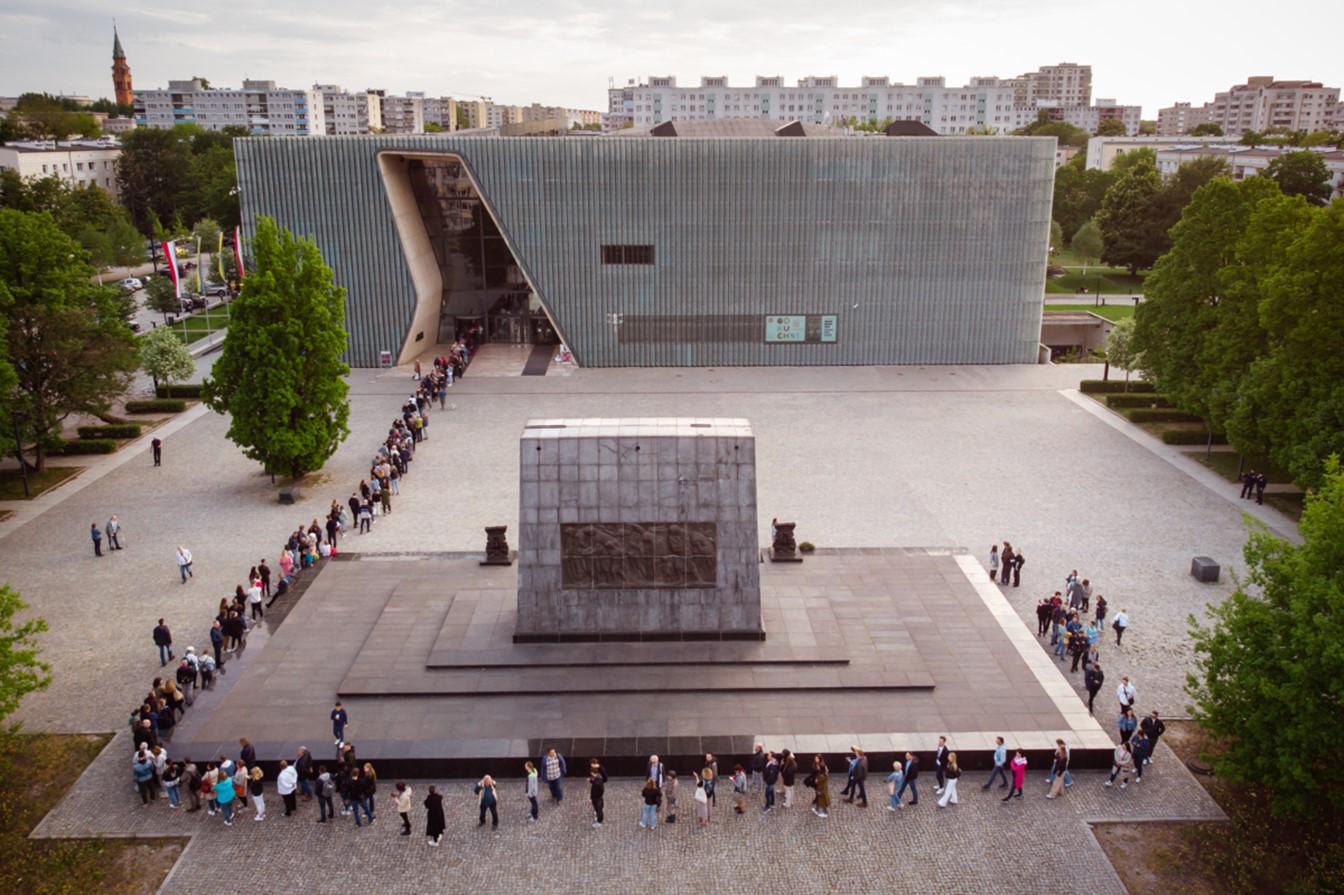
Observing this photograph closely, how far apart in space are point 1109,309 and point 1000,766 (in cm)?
5396

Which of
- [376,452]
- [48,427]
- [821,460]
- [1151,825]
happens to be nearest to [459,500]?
[376,452]

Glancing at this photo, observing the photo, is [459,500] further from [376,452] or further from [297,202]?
[297,202]

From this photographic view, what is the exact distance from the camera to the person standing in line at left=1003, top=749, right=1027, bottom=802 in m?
17.5

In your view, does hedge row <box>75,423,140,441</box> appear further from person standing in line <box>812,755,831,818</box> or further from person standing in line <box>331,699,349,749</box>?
person standing in line <box>812,755,831,818</box>

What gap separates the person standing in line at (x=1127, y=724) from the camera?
18.9 meters

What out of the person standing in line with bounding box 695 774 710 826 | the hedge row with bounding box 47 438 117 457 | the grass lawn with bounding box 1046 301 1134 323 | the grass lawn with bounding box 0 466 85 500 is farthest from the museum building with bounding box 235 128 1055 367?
the person standing in line with bounding box 695 774 710 826

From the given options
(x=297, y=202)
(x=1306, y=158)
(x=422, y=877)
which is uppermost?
(x=1306, y=158)

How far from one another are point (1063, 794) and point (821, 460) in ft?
59.7

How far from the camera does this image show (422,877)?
16109 mm

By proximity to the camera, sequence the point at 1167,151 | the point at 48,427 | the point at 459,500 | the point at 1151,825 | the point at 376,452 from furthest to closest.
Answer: the point at 1167,151 < the point at 376,452 < the point at 48,427 < the point at 459,500 < the point at 1151,825

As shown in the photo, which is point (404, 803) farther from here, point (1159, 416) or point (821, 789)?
point (1159, 416)

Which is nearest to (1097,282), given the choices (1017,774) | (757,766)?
(1017,774)

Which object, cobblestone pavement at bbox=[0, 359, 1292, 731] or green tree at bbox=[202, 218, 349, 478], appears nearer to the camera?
cobblestone pavement at bbox=[0, 359, 1292, 731]

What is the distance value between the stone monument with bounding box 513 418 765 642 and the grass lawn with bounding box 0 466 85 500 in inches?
849
